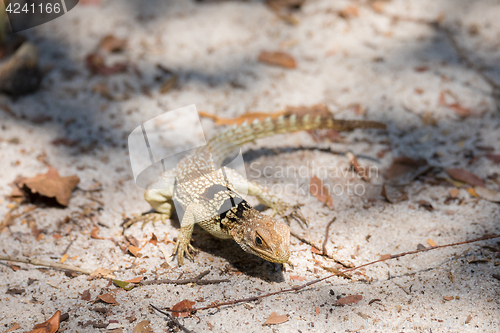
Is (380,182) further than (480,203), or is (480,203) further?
(380,182)

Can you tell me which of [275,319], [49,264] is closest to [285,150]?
[275,319]

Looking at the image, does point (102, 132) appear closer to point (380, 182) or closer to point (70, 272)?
point (70, 272)

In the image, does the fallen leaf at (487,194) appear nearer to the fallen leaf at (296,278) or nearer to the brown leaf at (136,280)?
the fallen leaf at (296,278)

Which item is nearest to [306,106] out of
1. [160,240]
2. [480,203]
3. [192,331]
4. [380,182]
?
[380,182]

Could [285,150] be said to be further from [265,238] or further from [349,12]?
[349,12]

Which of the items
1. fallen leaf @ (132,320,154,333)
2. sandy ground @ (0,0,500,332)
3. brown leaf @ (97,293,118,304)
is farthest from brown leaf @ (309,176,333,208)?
brown leaf @ (97,293,118,304)
